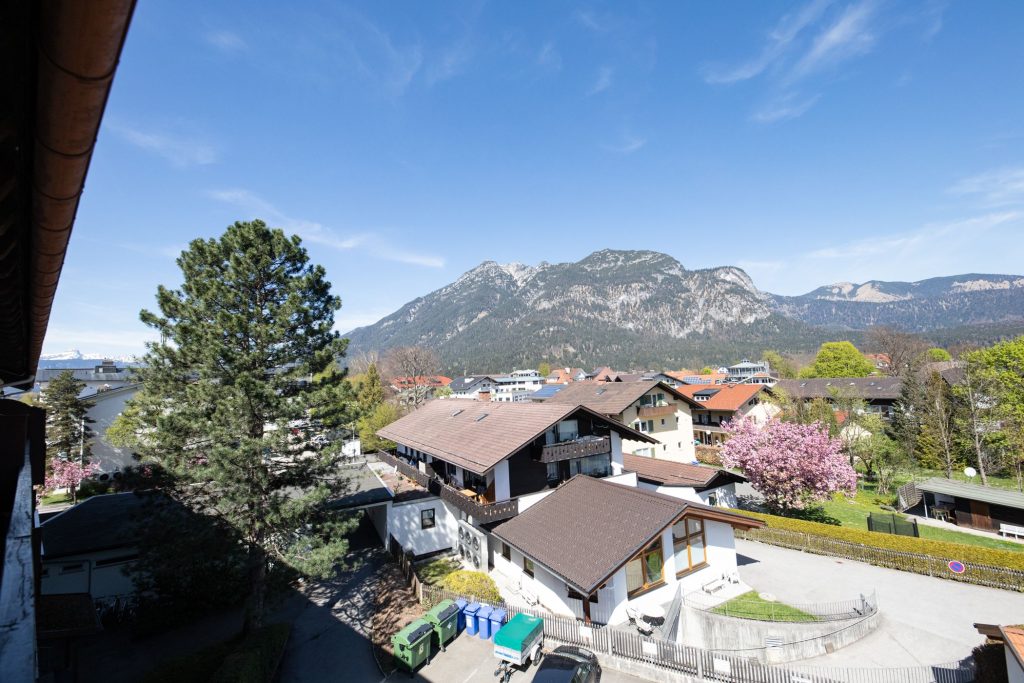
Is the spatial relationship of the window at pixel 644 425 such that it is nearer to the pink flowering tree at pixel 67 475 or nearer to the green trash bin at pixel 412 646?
the green trash bin at pixel 412 646

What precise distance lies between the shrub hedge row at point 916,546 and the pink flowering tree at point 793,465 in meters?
2.77

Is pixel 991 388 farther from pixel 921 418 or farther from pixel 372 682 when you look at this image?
pixel 372 682

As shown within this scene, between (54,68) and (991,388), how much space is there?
5400 centimetres

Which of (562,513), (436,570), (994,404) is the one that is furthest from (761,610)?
(994,404)

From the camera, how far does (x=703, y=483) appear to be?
1051 inches

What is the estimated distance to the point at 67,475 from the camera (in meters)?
31.1

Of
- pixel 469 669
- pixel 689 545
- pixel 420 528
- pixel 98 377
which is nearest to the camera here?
pixel 469 669

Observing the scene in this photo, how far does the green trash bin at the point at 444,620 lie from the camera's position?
50.5 ft

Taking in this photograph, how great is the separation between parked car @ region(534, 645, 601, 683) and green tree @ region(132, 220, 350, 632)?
7380mm

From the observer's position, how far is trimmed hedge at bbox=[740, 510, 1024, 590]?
19031 mm

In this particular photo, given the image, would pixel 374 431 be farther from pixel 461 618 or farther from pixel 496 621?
pixel 496 621

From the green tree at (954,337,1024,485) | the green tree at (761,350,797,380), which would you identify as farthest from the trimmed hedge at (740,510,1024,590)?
the green tree at (761,350,797,380)

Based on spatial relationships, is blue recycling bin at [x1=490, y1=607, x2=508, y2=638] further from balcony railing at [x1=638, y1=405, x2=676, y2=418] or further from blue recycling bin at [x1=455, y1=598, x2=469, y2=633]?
balcony railing at [x1=638, y1=405, x2=676, y2=418]

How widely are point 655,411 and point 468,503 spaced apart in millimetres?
23618
